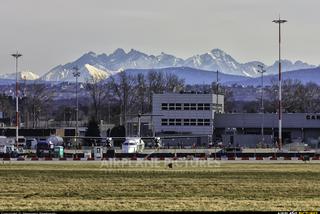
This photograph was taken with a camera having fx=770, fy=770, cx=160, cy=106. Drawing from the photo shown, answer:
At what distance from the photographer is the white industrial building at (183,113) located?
137 metres

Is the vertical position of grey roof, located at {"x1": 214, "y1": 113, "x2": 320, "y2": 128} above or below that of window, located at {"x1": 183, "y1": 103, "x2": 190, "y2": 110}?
below

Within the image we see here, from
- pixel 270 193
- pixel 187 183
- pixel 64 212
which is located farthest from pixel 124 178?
pixel 64 212

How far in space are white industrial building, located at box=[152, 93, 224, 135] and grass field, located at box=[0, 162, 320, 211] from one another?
8269cm

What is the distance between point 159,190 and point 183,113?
100783 mm

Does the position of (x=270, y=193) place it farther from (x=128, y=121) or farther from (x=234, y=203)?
(x=128, y=121)

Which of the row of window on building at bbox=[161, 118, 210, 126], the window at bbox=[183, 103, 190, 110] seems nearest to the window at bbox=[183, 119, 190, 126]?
the row of window on building at bbox=[161, 118, 210, 126]

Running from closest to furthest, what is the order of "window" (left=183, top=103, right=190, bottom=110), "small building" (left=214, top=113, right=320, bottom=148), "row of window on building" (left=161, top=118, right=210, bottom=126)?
"row of window on building" (left=161, top=118, right=210, bottom=126) → "window" (left=183, top=103, right=190, bottom=110) → "small building" (left=214, top=113, right=320, bottom=148)

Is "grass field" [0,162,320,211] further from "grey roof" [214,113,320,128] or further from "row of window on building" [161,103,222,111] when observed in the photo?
"grey roof" [214,113,320,128]

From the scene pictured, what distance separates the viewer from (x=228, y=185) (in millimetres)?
39875

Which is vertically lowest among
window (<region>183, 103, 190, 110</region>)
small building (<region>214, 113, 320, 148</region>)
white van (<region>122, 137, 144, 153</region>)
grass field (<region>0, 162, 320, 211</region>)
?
grass field (<region>0, 162, 320, 211</region>)

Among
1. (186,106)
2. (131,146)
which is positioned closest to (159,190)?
(131,146)

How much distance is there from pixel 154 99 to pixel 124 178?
9286 cm

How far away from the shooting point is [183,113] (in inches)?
5404

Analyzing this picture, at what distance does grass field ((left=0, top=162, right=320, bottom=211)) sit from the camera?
2811 cm
